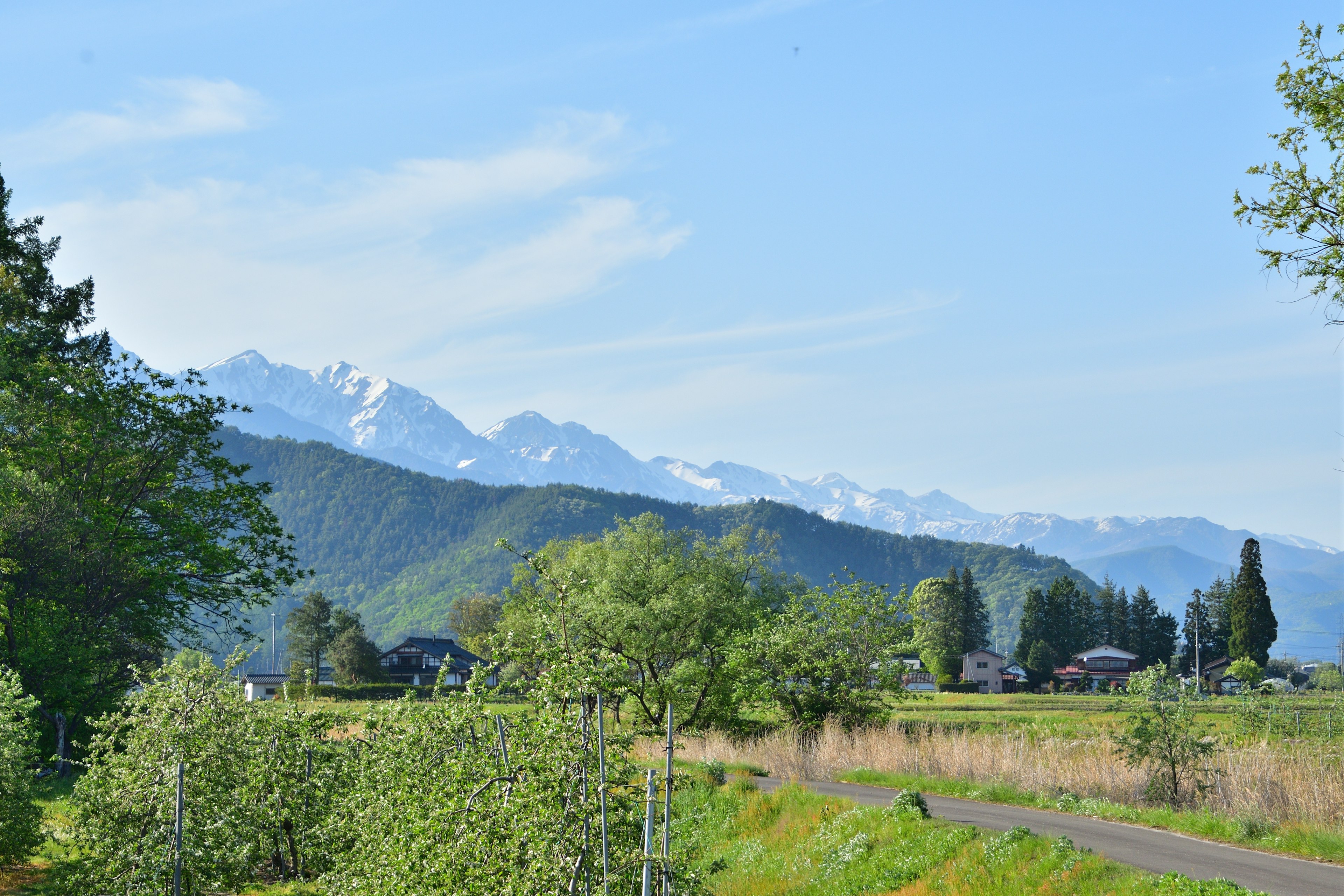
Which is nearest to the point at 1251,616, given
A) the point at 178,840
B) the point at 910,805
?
the point at 910,805

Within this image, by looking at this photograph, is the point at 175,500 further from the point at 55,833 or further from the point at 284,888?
the point at 284,888

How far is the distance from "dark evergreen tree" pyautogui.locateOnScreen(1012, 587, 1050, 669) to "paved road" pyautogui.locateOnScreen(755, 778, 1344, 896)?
346ft

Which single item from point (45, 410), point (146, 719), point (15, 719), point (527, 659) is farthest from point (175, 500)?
point (527, 659)

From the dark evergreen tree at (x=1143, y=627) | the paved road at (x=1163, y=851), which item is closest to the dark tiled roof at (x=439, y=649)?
the dark evergreen tree at (x=1143, y=627)

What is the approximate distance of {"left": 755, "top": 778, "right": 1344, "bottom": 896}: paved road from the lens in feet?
42.6

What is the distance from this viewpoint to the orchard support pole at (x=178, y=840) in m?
11.4

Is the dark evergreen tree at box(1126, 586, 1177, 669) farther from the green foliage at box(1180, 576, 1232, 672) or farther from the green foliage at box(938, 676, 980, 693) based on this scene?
the green foliage at box(938, 676, 980, 693)

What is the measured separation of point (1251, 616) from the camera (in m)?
96.3

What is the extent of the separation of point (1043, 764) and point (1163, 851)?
7.32 meters

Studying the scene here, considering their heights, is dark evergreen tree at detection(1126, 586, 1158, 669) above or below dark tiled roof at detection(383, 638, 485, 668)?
above

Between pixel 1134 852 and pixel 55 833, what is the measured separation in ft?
59.6

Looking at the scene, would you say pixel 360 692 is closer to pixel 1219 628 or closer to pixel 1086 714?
pixel 1086 714

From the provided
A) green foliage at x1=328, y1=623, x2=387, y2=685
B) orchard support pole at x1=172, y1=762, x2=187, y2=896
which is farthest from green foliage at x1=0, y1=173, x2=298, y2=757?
green foliage at x1=328, y1=623, x2=387, y2=685

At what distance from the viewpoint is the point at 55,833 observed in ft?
58.6
